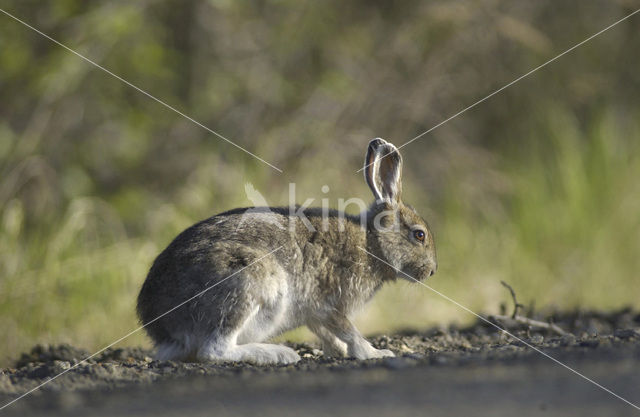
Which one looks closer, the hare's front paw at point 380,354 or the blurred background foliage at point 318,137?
the hare's front paw at point 380,354

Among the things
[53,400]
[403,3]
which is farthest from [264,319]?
[403,3]

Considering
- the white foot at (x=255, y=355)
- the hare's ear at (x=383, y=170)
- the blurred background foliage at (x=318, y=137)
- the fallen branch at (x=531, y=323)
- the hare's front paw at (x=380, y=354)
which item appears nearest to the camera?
the white foot at (x=255, y=355)

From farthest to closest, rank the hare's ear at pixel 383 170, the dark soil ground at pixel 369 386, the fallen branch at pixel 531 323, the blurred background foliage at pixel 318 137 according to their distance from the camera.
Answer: the blurred background foliage at pixel 318 137 → the hare's ear at pixel 383 170 → the fallen branch at pixel 531 323 → the dark soil ground at pixel 369 386

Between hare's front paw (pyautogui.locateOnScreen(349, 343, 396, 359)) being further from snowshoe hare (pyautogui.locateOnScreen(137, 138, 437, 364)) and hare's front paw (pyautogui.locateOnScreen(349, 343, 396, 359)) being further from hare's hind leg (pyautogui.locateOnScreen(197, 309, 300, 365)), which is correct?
hare's hind leg (pyautogui.locateOnScreen(197, 309, 300, 365))

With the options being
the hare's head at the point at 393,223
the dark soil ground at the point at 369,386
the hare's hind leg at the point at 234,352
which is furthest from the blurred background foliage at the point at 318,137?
the dark soil ground at the point at 369,386

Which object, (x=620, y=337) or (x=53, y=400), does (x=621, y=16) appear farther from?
(x=53, y=400)

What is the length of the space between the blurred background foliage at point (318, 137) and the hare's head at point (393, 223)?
2472 millimetres

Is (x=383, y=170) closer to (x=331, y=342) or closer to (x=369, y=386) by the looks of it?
(x=331, y=342)

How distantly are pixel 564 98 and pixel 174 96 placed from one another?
18.4 feet

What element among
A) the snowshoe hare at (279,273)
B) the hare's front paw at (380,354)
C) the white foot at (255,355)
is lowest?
the hare's front paw at (380,354)

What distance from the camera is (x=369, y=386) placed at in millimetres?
3730

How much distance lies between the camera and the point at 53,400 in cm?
362

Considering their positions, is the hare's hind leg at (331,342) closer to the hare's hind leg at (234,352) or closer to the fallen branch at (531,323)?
the hare's hind leg at (234,352)

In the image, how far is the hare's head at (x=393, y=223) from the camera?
6266 millimetres
